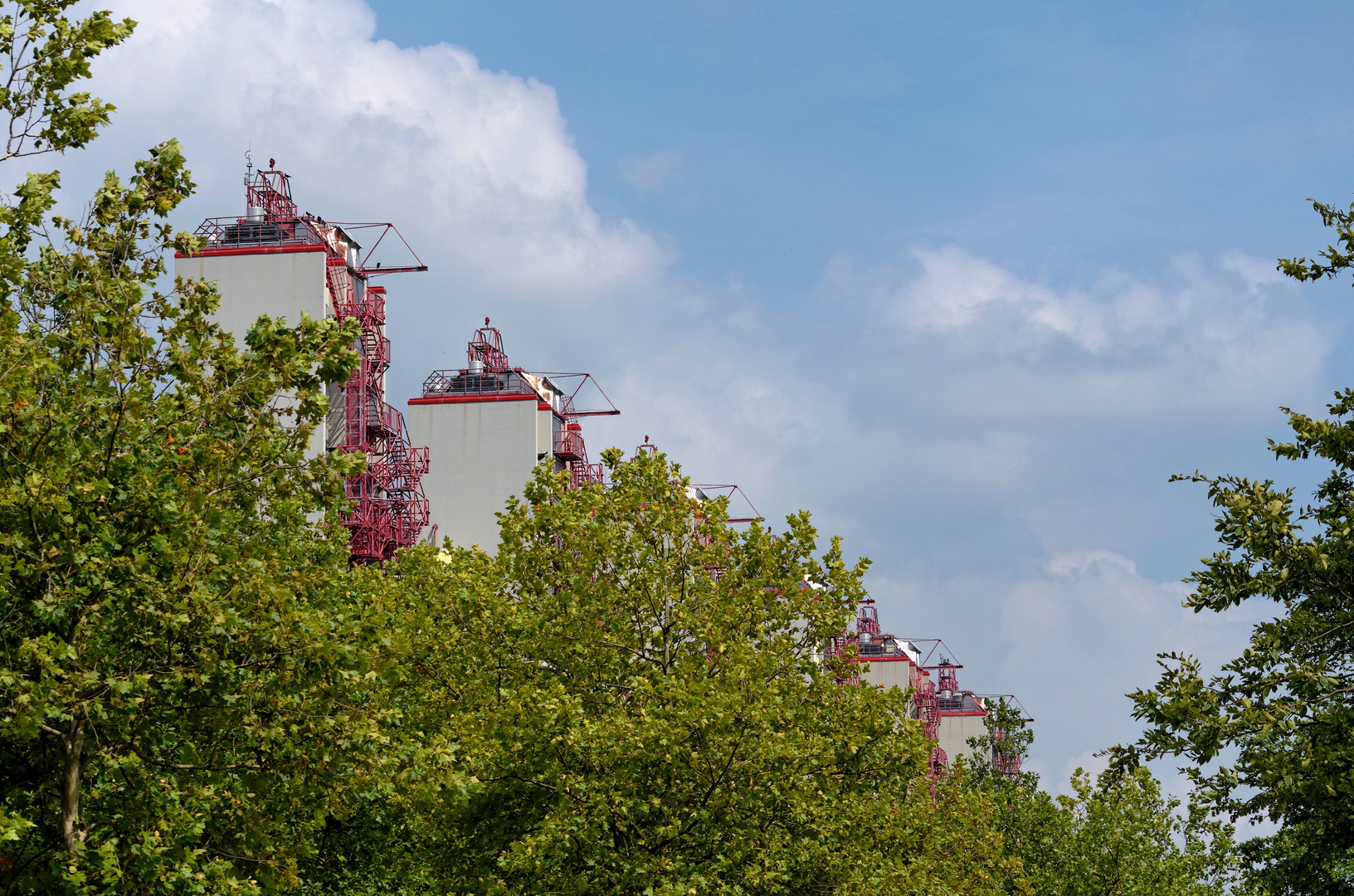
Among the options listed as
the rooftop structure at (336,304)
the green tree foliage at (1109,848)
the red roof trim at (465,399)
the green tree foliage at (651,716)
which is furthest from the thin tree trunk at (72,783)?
the red roof trim at (465,399)

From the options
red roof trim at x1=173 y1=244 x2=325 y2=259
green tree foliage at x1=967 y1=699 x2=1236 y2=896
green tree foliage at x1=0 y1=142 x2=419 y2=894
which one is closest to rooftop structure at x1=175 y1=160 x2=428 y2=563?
red roof trim at x1=173 y1=244 x2=325 y2=259

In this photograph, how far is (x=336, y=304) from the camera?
68.0 m

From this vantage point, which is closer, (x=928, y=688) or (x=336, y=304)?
(x=336, y=304)

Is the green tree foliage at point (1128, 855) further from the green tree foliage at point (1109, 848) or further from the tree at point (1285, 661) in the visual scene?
the tree at point (1285, 661)

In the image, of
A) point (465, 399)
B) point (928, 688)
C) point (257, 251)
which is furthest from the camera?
point (928, 688)

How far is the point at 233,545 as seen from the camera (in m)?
17.1

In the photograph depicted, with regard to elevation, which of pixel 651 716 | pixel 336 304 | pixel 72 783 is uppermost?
pixel 336 304

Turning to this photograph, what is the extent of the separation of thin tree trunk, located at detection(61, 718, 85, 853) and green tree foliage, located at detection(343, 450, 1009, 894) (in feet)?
21.2

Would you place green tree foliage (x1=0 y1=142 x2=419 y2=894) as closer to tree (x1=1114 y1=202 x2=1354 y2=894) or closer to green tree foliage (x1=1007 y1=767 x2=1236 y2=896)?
tree (x1=1114 y1=202 x2=1354 y2=894)

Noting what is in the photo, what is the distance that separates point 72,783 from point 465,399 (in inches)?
2610

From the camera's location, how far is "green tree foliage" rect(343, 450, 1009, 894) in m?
23.3

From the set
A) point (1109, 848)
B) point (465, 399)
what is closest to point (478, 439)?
point (465, 399)

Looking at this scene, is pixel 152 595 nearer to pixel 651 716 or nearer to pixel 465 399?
pixel 651 716

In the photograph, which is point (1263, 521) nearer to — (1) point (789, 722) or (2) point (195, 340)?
(1) point (789, 722)
